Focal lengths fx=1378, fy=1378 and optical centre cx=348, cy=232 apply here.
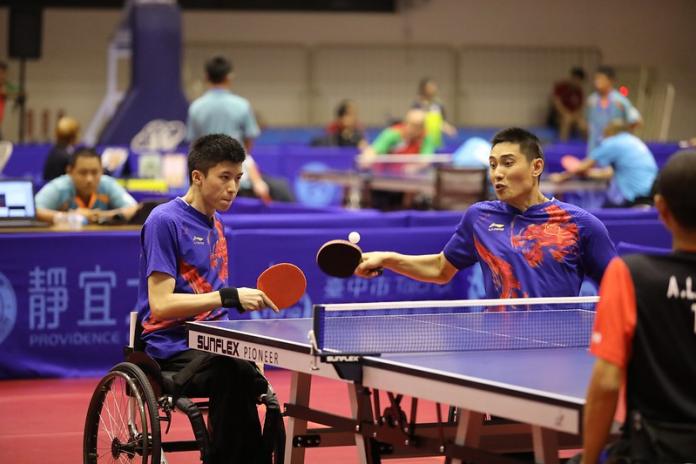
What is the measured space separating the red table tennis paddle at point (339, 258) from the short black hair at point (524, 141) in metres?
0.87

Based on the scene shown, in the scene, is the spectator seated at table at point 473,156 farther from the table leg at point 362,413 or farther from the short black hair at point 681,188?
the short black hair at point 681,188

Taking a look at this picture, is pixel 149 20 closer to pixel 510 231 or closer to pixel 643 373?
pixel 510 231

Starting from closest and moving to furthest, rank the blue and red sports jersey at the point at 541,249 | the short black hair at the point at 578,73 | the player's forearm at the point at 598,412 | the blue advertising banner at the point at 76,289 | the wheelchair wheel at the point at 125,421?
the player's forearm at the point at 598,412, the wheelchair wheel at the point at 125,421, the blue and red sports jersey at the point at 541,249, the blue advertising banner at the point at 76,289, the short black hair at the point at 578,73

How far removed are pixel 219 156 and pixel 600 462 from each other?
6.65ft

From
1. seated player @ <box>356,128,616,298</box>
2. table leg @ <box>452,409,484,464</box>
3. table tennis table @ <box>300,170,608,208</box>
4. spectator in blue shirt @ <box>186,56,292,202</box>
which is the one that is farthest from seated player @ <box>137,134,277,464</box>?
table tennis table @ <box>300,170,608,208</box>

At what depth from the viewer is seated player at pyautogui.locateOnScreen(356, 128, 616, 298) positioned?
510 centimetres

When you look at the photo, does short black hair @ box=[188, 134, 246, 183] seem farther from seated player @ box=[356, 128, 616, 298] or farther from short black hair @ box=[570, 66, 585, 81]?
short black hair @ box=[570, 66, 585, 81]

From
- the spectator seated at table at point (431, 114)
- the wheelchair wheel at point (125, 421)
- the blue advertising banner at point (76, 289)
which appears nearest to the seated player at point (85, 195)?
the blue advertising banner at point (76, 289)

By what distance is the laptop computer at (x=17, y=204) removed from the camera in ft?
27.4

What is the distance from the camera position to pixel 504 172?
524cm

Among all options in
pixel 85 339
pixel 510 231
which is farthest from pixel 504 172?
pixel 85 339

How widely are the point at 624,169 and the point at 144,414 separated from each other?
27.6 feet

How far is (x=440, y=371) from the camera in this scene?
382cm

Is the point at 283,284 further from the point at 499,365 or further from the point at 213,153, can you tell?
the point at 499,365
